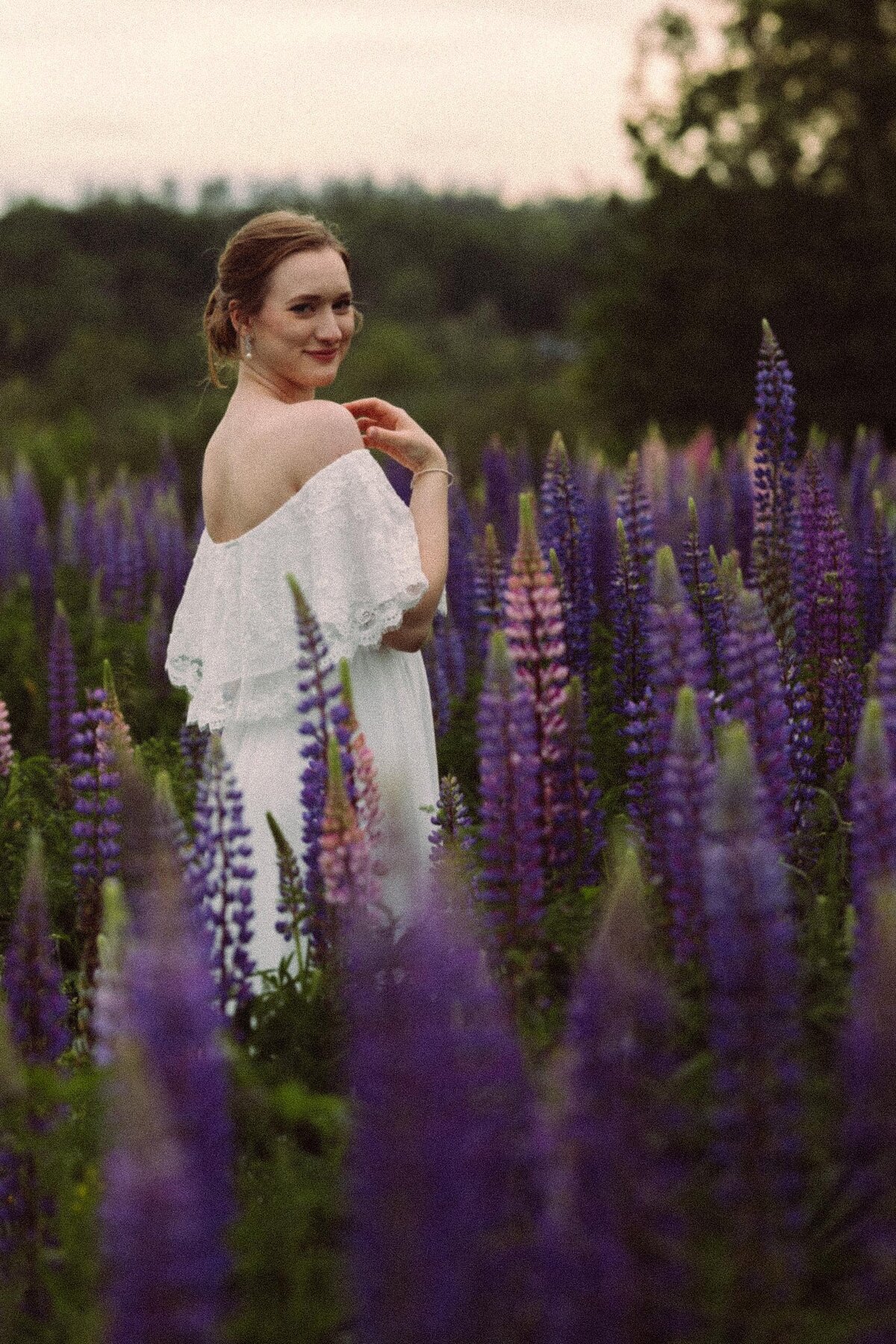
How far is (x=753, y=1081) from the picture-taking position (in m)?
1.65

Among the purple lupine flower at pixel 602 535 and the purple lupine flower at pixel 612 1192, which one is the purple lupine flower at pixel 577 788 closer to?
the purple lupine flower at pixel 612 1192

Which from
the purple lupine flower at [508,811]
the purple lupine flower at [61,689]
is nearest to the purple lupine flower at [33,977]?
the purple lupine flower at [508,811]

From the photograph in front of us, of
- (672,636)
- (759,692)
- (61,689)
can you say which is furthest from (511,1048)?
Result: (61,689)

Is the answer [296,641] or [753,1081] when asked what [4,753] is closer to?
[296,641]

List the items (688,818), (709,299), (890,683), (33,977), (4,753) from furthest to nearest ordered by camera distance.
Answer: (709,299)
(4,753)
(890,683)
(33,977)
(688,818)

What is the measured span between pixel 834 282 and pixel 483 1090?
509 inches

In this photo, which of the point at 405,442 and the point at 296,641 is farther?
the point at 405,442

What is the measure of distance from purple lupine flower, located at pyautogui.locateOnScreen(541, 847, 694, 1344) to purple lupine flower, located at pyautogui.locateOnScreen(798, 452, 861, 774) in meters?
2.26

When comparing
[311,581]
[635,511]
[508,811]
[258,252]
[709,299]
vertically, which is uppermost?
[709,299]

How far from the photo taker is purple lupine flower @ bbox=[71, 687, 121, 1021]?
306cm

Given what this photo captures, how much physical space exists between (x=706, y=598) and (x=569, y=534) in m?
0.99

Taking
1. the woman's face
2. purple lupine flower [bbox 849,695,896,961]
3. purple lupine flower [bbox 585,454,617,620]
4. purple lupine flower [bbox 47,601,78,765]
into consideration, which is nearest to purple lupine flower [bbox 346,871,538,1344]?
purple lupine flower [bbox 849,695,896,961]

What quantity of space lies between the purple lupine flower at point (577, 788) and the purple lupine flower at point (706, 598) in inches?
47.8

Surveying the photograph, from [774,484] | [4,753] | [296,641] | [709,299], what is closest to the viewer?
[296,641]
